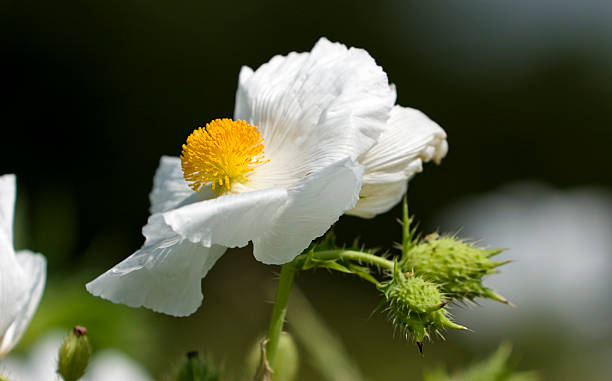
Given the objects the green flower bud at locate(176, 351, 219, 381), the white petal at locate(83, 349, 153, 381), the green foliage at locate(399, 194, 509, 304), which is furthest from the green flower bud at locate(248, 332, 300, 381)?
the white petal at locate(83, 349, 153, 381)

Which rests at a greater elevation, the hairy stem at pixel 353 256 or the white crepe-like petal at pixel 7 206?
the hairy stem at pixel 353 256

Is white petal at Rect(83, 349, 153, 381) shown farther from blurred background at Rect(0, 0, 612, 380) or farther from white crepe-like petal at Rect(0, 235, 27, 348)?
blurred background at Rect(0, 0, 612, 380)

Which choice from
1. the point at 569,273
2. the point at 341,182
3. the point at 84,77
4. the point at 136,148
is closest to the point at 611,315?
the point at 569,273

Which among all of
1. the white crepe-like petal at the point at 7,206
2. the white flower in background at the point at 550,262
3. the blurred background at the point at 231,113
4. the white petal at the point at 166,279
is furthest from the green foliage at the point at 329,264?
the blurred background at the point at 231,113

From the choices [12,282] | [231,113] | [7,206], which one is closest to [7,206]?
[7,206]

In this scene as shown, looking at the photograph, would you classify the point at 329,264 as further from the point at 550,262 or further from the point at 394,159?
the point at 550,262

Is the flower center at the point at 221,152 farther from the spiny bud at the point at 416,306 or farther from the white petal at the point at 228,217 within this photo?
the spiny bud at the point at 416,306
